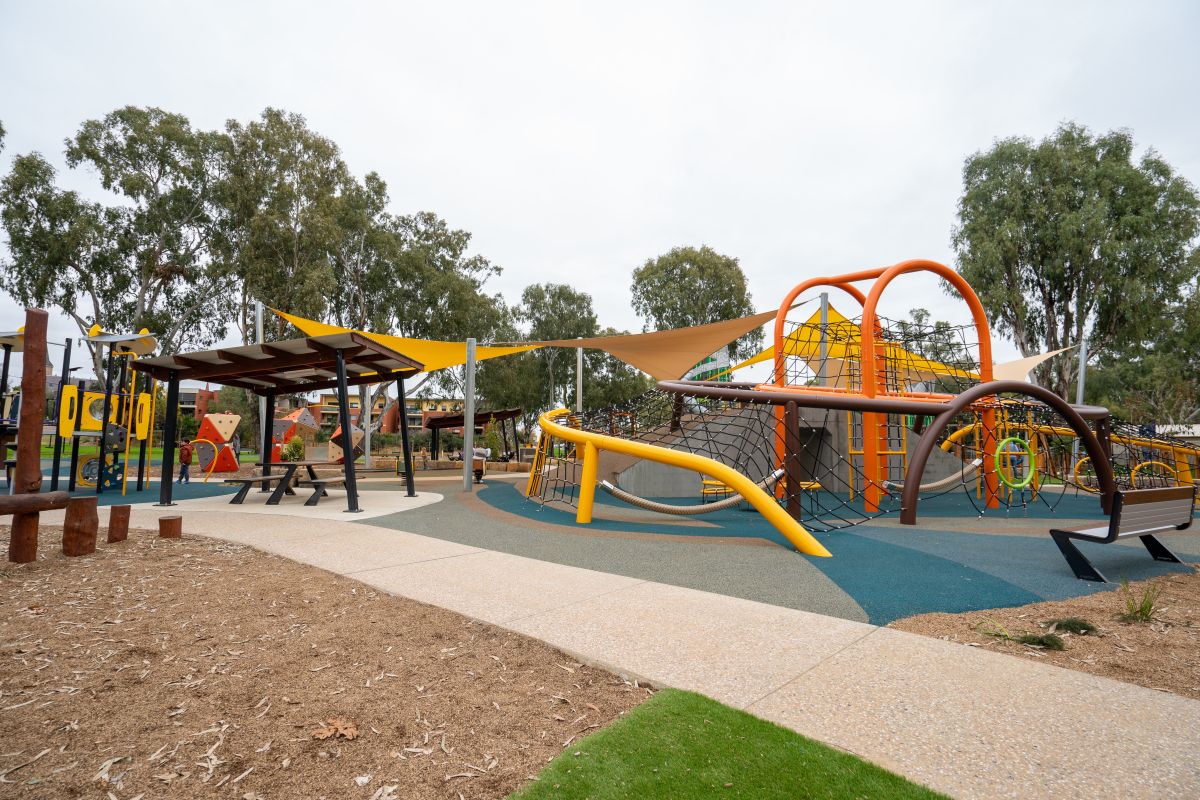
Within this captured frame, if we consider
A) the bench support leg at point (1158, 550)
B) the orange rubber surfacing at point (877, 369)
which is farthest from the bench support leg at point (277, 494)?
the bench support leg at point (1158, 550)

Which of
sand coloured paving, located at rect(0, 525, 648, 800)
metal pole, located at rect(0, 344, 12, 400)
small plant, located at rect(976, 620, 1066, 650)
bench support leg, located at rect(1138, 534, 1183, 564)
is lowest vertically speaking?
sand coloured paving, located at rect(0, 525, 648, 800)

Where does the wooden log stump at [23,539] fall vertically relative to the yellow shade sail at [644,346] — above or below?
below

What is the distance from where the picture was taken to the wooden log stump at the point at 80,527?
5.42 m

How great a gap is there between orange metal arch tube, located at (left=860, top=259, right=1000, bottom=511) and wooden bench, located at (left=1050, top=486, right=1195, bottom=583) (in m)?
3.85

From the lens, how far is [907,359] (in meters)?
11.9

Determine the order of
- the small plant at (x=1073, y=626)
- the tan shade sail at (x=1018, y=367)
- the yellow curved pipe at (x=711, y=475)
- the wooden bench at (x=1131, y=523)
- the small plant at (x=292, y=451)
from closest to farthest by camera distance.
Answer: the small plant at (x=1073, y=626) < the wooden bench at (x=1131, y=523) < the yellow curved pipe at (x=711, y=475) < the tan shade sail at (x=1018, y=367) < the small plant at (x=292, y=451)

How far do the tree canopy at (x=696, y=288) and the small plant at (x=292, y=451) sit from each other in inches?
762

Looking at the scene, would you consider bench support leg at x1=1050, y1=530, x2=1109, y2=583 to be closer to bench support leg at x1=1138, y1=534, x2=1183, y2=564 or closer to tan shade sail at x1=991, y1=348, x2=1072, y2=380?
bench support leg at x1=1138, y1=534, x2=1183, y2=564

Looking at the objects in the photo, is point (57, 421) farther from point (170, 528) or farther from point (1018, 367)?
point (1018, 367)

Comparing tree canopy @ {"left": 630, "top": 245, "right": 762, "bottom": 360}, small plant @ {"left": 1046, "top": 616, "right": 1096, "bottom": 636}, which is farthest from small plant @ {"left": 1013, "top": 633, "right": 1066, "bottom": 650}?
tree canopy @ {"left": 630, "top": 245, "right": 762, "bottom": 360}

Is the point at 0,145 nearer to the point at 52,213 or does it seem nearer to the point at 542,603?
the point at 52,213

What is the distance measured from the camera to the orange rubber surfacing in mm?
9055

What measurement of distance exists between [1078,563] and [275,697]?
19.7 ft

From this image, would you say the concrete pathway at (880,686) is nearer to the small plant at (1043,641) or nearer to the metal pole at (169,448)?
the small plant at (1043,641)
